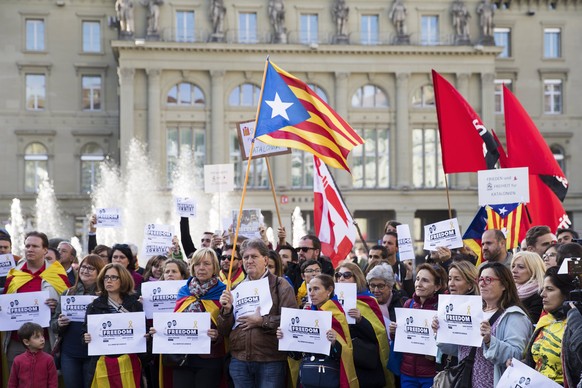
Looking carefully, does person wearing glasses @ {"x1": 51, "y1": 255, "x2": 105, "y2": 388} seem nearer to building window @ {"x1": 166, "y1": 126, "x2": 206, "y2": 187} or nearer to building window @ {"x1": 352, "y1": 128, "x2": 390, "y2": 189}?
building window @ {"x1": 166, "y1": 126, "x2": 206, "y2": 187}

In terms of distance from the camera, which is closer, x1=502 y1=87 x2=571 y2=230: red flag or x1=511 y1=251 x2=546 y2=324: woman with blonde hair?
x1=511 y1=251 x2=546 y2=324: woman with blonde hair

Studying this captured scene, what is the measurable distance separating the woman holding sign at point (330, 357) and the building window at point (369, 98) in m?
46.1

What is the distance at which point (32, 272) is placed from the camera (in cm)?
1168

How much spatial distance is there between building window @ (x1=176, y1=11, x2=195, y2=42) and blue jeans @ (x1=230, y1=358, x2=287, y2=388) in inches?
1782

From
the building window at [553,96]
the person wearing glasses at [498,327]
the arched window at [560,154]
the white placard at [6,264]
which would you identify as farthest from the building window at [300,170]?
the person wearing glasses at [498,327]

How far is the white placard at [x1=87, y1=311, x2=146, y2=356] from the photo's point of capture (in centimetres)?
1016

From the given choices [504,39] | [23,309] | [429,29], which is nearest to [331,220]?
[23,309]

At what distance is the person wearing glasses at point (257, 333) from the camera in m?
9.79

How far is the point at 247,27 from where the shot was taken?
54219 mm

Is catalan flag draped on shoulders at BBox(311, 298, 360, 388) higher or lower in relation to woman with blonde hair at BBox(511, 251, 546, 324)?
lower

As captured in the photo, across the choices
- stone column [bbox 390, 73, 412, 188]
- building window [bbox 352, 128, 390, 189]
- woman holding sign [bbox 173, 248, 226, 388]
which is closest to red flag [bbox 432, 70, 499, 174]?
woman holding sign [bbox 173, 248, 226, 388]

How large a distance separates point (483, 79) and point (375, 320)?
153 ft

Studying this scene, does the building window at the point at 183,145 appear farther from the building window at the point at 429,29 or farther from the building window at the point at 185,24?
the building window at the point at 429,29

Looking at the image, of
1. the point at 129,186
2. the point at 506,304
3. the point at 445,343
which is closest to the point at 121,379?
the point at 445,343
